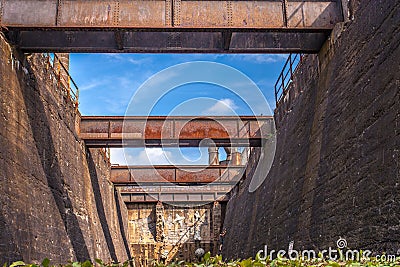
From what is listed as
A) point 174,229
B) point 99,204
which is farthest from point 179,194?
point 99,204

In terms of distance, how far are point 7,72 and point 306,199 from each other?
7531 mm

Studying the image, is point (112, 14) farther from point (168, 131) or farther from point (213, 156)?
point (213, 156)

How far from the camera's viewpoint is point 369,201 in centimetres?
793

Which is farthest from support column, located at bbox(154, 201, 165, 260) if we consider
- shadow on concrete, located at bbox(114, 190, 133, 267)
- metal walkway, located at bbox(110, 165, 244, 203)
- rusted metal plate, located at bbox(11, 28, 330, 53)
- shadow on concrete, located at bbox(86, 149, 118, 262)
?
rusted metal plate, located at bbox(11, 28, 330, 53)

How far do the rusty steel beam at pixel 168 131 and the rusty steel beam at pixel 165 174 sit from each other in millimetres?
6307

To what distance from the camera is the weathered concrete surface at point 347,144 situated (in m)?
7.46

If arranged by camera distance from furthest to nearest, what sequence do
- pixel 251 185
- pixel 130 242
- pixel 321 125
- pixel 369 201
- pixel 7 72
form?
1. pixel 130 242
2. pixel 251 185
3. pixel 321 125
4. pixel 7 72
5. pixel 369 201

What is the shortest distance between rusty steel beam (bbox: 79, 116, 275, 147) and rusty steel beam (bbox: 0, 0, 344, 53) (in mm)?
5918

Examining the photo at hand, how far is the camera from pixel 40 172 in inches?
492

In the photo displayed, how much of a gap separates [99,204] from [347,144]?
14.4 m

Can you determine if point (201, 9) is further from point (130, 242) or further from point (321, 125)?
point (130, 242)

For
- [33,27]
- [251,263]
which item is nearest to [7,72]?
[33,27]

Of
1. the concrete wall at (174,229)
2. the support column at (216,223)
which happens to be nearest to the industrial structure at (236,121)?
the concrete wall at (174,229)

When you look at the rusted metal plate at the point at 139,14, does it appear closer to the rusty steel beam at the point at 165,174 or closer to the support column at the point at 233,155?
the rusty steel beam at the point at 165,174
